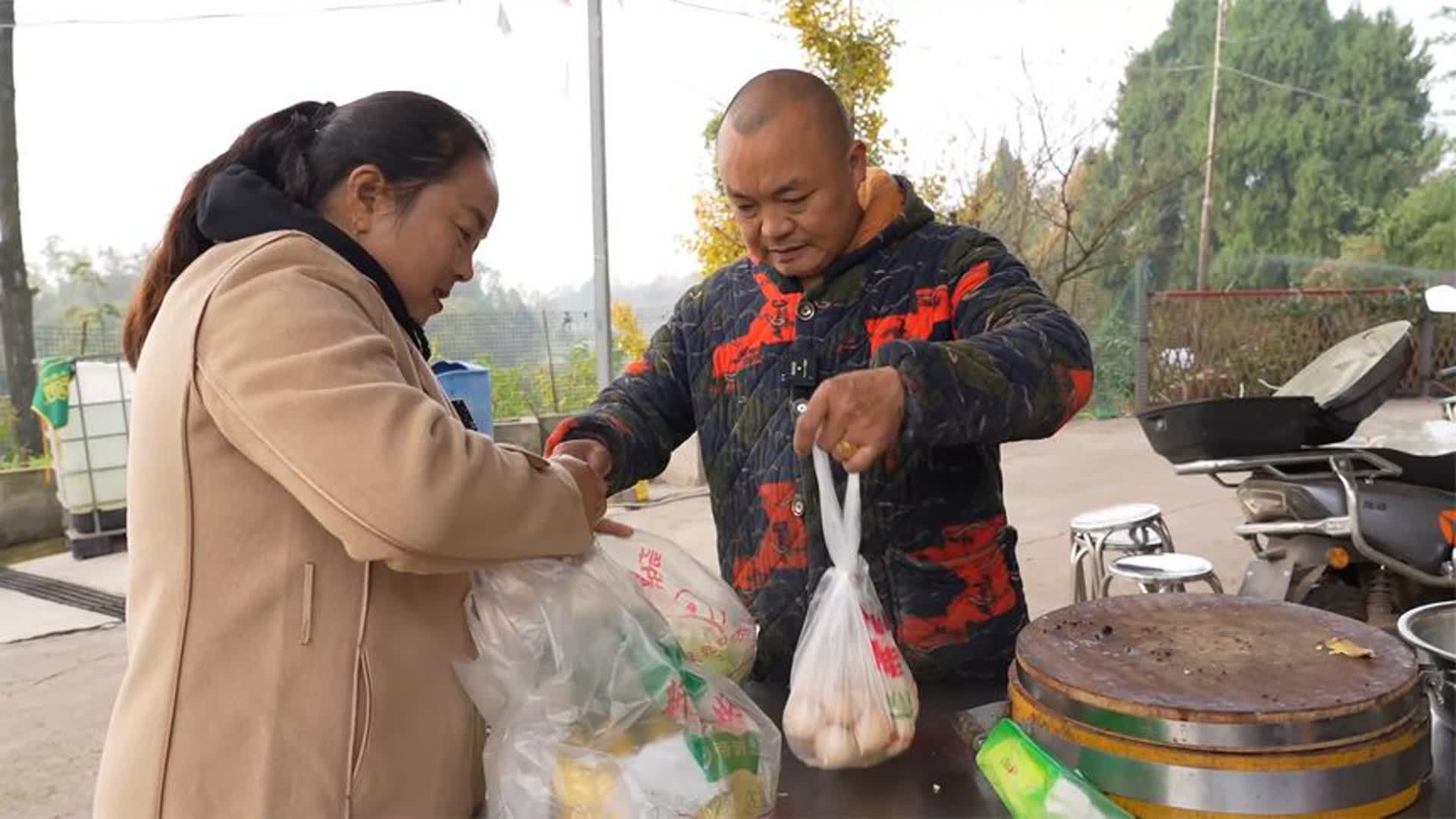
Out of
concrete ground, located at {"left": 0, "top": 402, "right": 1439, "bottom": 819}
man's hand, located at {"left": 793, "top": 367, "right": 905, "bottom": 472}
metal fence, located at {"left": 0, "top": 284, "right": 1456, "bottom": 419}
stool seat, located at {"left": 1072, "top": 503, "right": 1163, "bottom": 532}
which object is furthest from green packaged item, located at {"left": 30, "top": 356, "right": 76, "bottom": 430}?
man's hand, located at {"left": 793, "top": 367, "right": 905, "bottom": 472}

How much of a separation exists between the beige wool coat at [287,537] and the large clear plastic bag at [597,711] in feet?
0.22

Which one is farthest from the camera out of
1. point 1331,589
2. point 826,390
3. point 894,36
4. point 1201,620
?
point 894,36

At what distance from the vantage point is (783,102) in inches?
62.0

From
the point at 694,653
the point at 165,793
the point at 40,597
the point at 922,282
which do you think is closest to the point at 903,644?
the point at 694,653

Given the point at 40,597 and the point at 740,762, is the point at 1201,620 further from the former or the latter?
the point at 40,597

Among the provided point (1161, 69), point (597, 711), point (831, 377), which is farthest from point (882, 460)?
point (1161, 69)

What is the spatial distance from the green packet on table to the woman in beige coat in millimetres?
482

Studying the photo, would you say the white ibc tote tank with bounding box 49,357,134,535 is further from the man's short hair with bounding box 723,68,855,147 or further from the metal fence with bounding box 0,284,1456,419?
the man's short hair with bounding box 723,68,855,147

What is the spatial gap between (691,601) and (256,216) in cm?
67

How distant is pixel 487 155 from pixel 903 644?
2.99 feet

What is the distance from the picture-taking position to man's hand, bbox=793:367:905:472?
122cm

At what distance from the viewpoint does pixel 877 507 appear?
63.9 inches

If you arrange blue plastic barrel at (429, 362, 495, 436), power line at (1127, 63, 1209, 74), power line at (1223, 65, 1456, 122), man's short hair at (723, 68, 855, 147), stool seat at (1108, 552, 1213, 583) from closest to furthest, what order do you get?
man's short hair at (723, 68, 855, 147) < stool seat at (1108, 552, 1213, 583) < blue plastic barrel at (429, 362, 495, 436) < power line at (1127, 63, 1209, 74) < power line at (1223, 65, 1456, 122)

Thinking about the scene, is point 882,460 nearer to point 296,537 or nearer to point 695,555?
point 296,537
